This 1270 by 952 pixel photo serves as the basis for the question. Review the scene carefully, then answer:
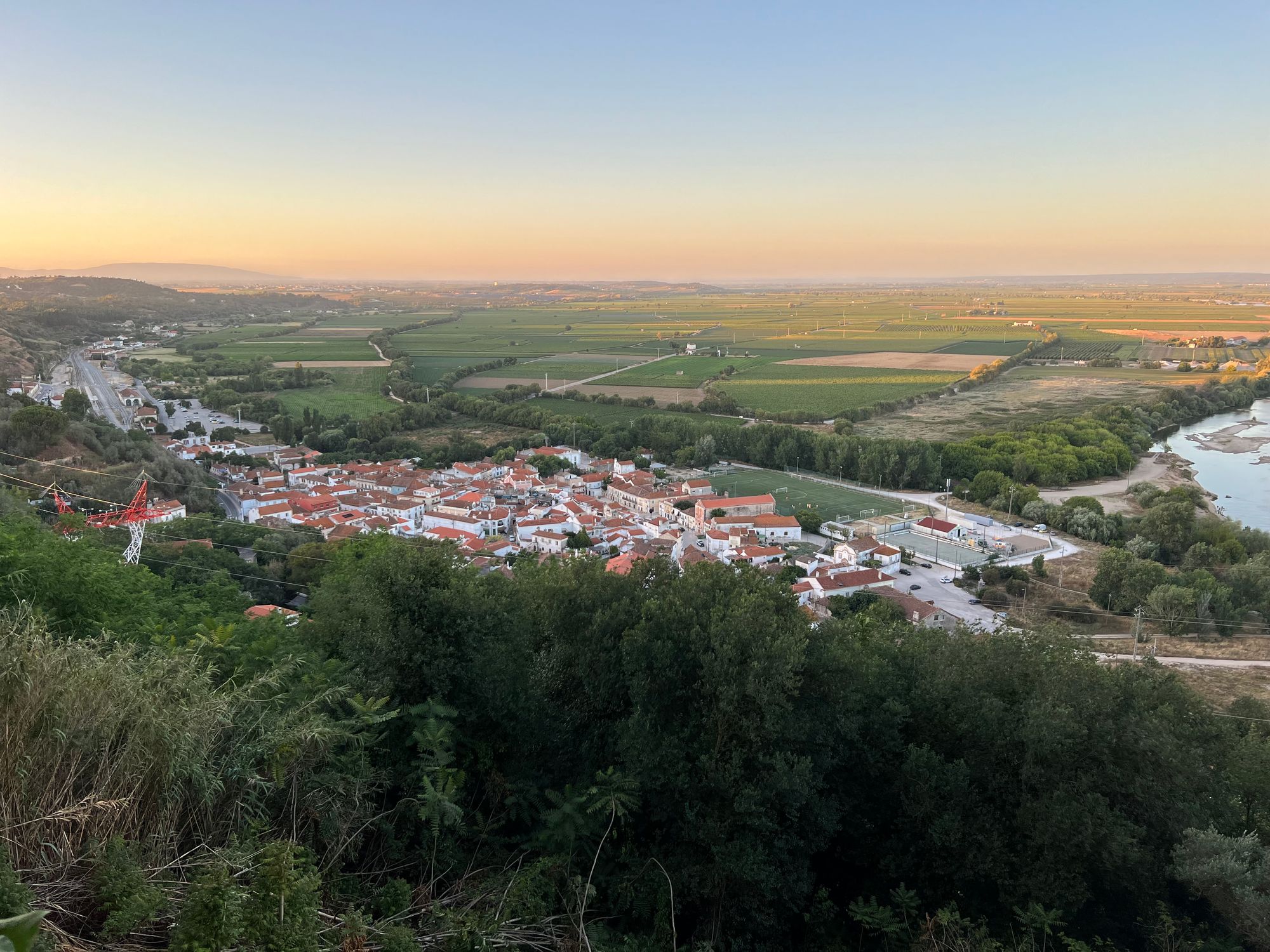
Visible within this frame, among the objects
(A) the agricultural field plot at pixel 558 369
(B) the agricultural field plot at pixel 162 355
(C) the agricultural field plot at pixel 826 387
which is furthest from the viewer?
(B) the agricultural field plot at pixel 162 355

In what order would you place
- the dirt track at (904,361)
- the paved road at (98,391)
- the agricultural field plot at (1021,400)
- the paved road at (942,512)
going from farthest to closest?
the dirt track at (904,361) → the agricultural field plot at (1021,400) → the paved road at (98,391) → the paved road at (942,512)

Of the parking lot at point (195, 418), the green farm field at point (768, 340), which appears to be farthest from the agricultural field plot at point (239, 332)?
the parking lot at point (195, 418)

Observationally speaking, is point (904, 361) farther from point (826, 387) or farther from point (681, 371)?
point (681, 371)

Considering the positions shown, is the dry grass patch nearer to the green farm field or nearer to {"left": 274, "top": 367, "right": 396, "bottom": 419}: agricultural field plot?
the green farm field

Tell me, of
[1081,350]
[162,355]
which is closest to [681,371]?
[1081,350]

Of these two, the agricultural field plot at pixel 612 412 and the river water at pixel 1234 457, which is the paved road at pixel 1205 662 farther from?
the agricultural field plot at pixel 612 412

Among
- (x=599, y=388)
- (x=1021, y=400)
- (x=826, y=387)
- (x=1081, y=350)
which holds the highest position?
(x=1081, y=350)

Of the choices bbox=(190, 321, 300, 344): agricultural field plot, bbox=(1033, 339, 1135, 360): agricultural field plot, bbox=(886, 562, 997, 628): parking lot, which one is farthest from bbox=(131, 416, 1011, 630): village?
bbox=(1033, 339, 1135, 360): agricultural field plot
